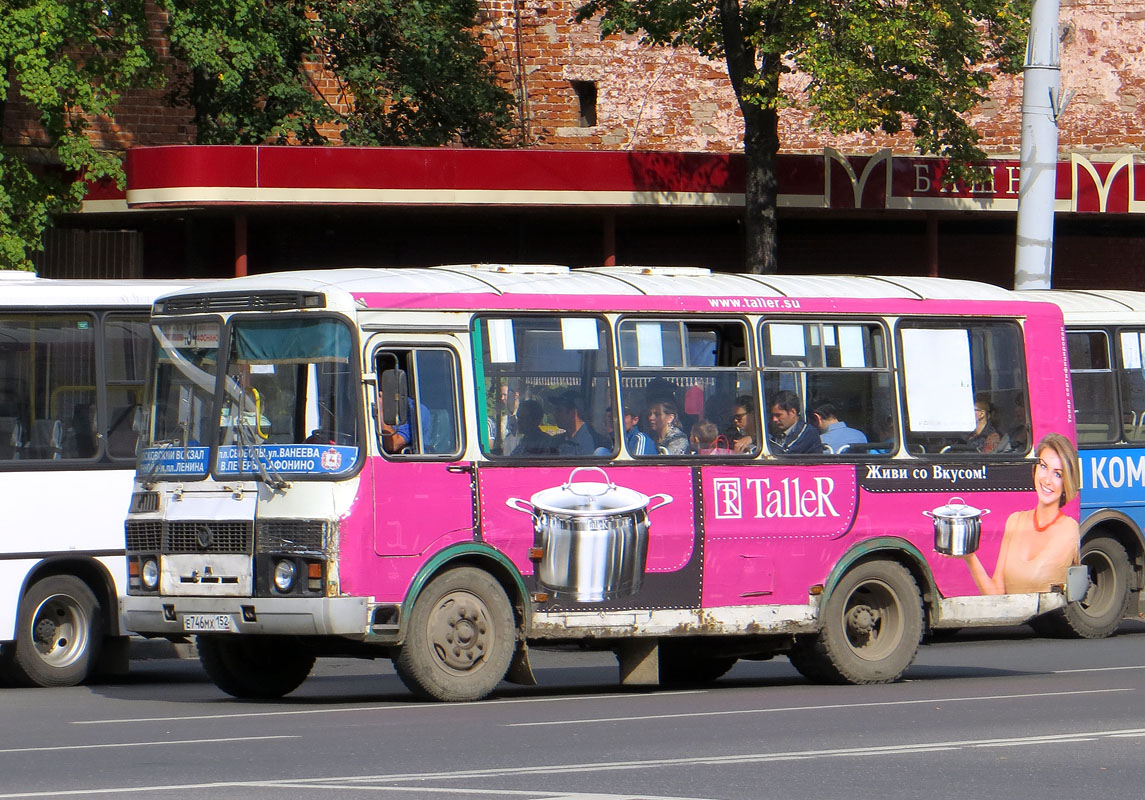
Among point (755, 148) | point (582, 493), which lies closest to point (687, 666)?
point (582, 493)

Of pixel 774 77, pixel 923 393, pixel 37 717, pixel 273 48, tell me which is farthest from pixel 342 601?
pixel 273 48

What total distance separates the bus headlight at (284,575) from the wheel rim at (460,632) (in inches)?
34.4

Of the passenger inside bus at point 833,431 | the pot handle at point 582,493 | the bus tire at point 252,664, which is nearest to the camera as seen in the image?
the pot handle at point 582,493

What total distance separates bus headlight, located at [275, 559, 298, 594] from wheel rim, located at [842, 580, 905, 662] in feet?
13.5

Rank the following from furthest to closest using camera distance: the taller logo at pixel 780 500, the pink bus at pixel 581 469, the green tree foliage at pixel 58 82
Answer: the green tree foliage at pixel 58 82 → the taller logo at pixel 780 500 → the pink bus at pixel 581 469

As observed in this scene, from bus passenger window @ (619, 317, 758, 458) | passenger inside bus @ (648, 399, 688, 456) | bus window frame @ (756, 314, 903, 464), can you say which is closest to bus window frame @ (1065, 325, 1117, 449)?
bus window frame @ (756, 314, 903, 464)

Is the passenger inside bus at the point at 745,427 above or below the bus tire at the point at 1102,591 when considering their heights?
above

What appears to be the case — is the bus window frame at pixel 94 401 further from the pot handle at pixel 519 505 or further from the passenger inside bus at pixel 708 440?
the passenger inside bus at pixel 708 440

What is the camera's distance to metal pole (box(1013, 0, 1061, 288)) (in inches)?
792

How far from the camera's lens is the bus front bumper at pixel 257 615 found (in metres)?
11.6

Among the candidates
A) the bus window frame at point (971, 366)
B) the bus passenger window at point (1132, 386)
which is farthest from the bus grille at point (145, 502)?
the bus passenger window at point (1132, 386)

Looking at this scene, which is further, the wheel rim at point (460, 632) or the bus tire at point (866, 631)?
the bus tire at point (866, 631)

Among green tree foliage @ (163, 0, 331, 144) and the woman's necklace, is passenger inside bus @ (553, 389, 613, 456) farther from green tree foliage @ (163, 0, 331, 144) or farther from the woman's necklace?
green tree foliage @ (163, 0, 331, 144)

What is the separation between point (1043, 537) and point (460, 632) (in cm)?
480
